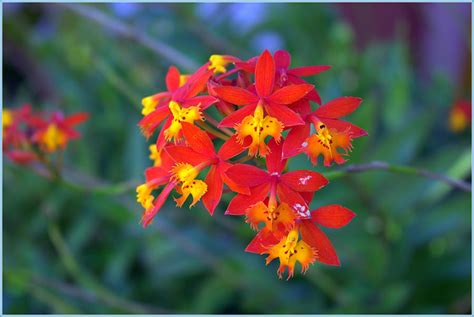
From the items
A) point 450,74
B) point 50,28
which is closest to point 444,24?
point 450,74

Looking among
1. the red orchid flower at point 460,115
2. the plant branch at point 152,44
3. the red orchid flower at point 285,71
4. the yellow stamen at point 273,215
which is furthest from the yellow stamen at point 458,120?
the yellow stamen at point 273,215

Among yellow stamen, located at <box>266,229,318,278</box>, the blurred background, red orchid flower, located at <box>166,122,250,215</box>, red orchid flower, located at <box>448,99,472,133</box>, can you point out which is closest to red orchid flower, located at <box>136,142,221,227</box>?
red orchid flower, located at <box>166,122,250,215</box>

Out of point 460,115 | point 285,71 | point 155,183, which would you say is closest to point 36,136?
point 155,183

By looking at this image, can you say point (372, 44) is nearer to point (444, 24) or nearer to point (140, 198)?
point (444, 24)

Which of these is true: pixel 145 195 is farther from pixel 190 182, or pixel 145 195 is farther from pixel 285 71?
pixel 285 71

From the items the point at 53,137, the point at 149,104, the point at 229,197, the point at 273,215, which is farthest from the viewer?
the point at 229,197

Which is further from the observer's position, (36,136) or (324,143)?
(36,136)
